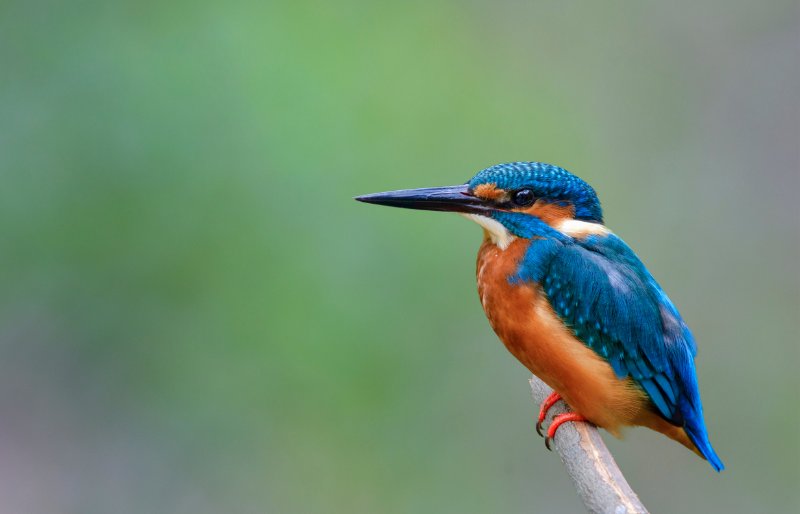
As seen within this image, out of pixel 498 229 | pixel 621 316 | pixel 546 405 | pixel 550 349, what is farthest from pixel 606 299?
pixel 546 405

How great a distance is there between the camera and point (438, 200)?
2.58m

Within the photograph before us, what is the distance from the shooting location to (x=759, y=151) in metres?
5.38

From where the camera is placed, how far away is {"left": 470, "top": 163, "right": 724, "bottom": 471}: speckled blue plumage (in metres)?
2.55

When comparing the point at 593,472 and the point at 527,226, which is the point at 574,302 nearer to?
the point at 527,226

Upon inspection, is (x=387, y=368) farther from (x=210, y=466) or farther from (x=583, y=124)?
(x=583, y=124)

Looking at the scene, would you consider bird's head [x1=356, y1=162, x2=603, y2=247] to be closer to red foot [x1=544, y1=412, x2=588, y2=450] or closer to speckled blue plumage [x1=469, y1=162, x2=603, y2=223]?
speckled blue plumage [x1=469, y1=162, x2=603, y2=223]

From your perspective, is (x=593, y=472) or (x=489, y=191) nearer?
(x=593, y=472)

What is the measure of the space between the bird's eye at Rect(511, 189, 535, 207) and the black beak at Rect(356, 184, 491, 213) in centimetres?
7

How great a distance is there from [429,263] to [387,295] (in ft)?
0.69

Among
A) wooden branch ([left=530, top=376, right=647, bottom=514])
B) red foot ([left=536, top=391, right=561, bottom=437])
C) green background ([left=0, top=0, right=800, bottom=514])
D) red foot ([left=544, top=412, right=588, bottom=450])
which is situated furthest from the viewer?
green background ([left=0, top=0, right=800, bottom=514])

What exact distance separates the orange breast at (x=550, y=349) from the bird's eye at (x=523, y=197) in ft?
0.32

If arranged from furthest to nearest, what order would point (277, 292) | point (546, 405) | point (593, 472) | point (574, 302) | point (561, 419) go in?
point (277, 292), point (546, 405), point (561, 419), point (574, 302), point (593, 472)

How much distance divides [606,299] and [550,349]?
190 mm

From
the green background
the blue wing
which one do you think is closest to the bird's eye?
the blue wing
